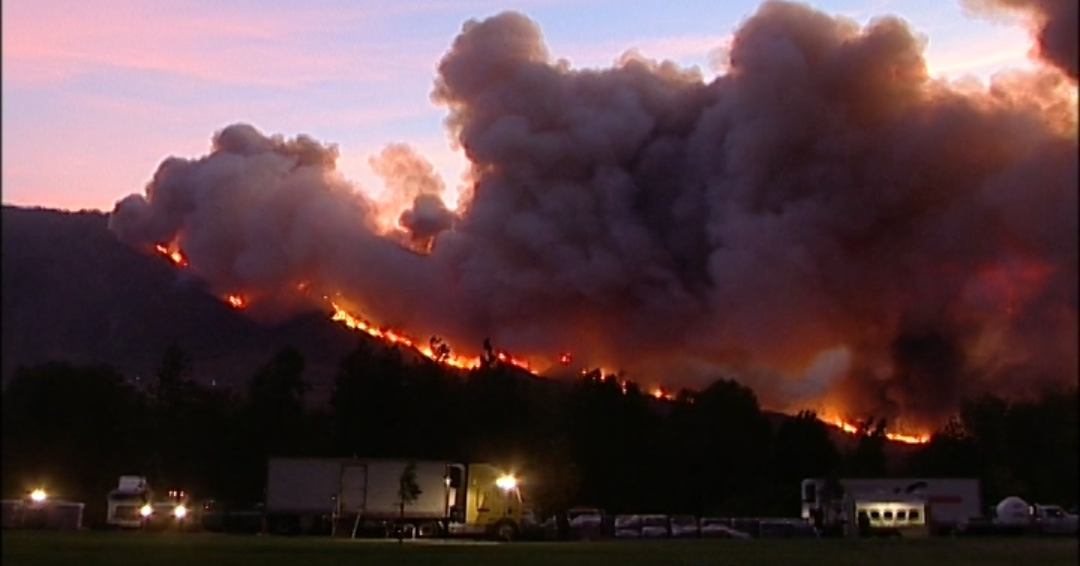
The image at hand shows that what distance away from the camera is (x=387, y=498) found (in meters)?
60.2

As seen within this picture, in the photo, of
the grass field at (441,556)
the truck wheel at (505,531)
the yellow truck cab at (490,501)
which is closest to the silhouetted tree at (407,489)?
the yellow truck cab at (490,501)

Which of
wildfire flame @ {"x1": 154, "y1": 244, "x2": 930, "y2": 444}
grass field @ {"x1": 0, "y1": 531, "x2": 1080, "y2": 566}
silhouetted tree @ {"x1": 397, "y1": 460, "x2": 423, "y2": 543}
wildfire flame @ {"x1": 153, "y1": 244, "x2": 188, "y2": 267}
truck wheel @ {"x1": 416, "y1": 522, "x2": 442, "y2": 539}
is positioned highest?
wildfire flame @ {"x1": 153, "y1": 244, "x2": 188, "y2": 267}

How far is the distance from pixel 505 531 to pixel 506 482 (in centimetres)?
316

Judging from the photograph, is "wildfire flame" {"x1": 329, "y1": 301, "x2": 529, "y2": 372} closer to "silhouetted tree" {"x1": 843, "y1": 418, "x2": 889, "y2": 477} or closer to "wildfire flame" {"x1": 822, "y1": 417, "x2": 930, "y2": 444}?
"silhouetted tree" {"x1": 843, "y1": 418, "x2": 889, "y2": 477}

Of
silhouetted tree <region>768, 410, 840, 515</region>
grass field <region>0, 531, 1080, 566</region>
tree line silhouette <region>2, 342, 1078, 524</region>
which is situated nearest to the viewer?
grass field <region>0, 531, 1080, 566</region>

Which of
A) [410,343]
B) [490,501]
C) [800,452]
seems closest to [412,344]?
[410,343]

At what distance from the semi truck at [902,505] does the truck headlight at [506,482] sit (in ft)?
61.1

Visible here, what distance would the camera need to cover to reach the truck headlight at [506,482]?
5900cm

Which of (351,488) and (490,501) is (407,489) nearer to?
(351,488)

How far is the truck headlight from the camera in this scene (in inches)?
2323

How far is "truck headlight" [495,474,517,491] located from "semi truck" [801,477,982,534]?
18628 millimetres

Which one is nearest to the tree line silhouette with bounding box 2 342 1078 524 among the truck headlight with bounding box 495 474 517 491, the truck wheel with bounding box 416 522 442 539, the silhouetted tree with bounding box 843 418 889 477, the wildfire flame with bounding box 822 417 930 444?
the silhouetted tree with bounding box 843 418 889 477

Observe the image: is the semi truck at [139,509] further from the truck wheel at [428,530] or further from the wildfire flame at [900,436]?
the wildfire flame at [900,436]

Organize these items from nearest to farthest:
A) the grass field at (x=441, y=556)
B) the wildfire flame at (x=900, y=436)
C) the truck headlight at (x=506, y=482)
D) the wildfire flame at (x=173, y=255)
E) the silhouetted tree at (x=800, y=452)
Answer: the grass field at (x=441, y=556)
the truck headlight at (x=506, y=482)
the wildfire flame at (x=900, y=436)
the silhouetted tree at (x=800, y=452)
the wildfire flame at (x=173, y=255)
